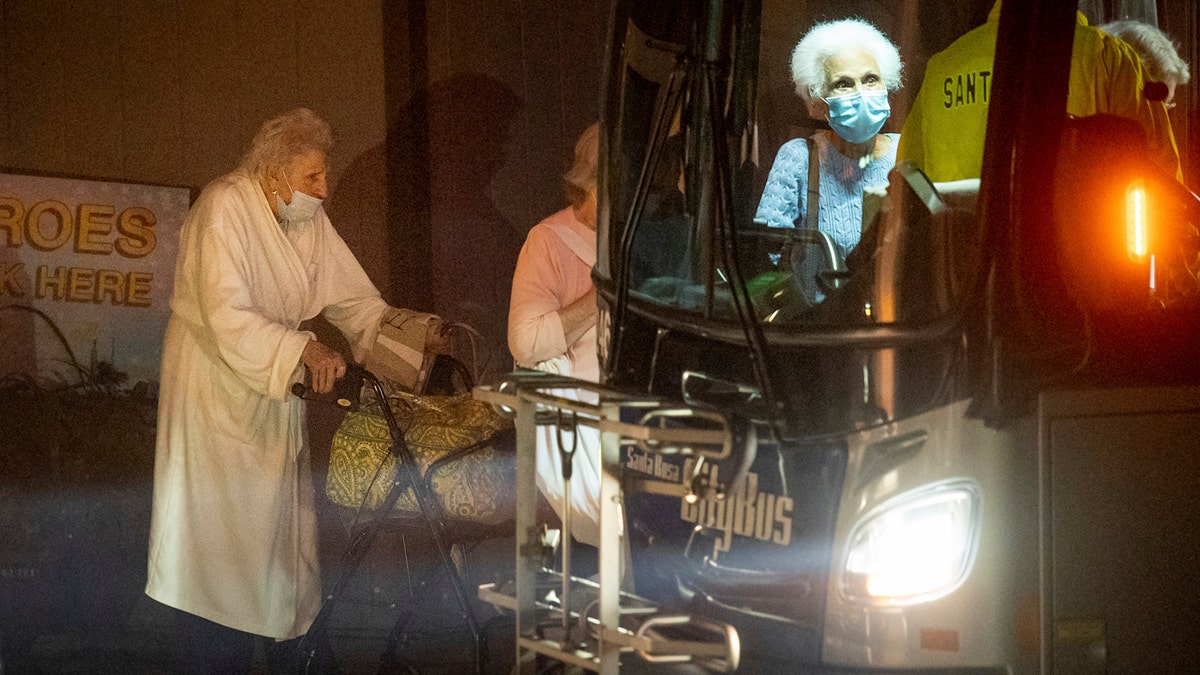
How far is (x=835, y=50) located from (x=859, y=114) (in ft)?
0.63

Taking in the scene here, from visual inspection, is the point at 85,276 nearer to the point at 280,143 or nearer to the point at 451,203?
the point at 280,143

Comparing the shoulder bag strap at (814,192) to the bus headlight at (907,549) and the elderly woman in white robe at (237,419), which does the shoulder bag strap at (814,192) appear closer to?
the bus headlight at (907,549)

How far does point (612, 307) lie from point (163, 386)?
2302 mm

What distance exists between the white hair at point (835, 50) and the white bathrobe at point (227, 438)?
82.8 inches

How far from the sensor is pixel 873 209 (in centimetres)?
292

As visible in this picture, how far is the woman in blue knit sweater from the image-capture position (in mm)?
3047

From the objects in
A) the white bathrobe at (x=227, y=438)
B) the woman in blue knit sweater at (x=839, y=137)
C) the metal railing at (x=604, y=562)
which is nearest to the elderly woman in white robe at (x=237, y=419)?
the white bathrobe at (x=227, y=438)

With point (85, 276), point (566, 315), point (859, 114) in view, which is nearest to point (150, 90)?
point (85, 276)

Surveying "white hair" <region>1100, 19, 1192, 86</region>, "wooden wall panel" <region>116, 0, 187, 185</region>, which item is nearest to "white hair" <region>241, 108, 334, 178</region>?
"wooden wall panel" <region>116, 0, 187, 185</region>

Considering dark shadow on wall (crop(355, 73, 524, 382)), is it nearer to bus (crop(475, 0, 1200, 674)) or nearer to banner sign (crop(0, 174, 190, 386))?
banner sign (crop(0, 174, 190, 386))

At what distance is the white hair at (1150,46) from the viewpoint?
3.71m

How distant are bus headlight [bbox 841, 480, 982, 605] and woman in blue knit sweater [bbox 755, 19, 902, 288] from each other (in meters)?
0.71

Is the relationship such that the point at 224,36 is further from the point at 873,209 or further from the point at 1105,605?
the point at 1105,605

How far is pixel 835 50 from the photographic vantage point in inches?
125
